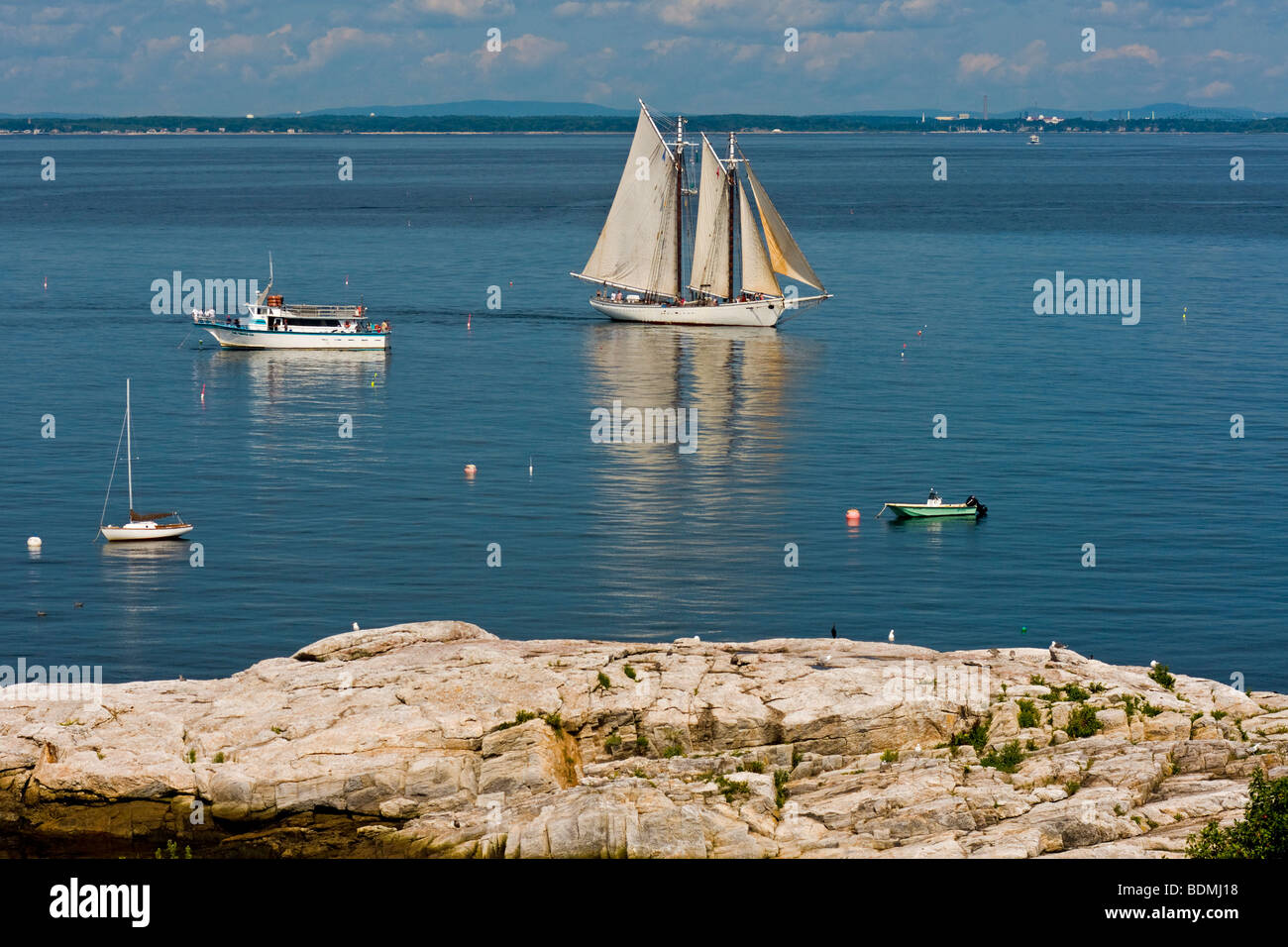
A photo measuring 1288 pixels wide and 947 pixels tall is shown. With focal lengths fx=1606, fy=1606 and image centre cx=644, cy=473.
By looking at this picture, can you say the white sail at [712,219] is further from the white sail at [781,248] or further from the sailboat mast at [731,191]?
the white sail at [781,248]

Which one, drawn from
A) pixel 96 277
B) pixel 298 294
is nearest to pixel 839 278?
pixel 298 294

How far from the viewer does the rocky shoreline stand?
3656 centimetres

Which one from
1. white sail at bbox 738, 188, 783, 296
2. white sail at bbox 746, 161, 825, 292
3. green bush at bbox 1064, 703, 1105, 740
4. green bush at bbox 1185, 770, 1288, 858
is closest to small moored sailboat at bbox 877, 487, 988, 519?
green bush at bbox 1064, 703, 1105, 740

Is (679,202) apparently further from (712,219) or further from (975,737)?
(975,737)

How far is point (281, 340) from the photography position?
5162 inches

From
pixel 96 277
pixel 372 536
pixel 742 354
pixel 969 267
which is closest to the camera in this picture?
pixel 372 536

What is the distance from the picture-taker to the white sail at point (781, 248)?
5300 inches

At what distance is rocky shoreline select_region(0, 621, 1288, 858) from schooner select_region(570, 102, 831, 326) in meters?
96.7

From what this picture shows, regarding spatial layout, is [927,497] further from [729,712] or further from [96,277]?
[96,277]

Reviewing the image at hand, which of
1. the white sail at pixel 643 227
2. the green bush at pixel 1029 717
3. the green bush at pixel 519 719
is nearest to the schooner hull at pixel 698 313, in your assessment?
the white sail at pixel 643 227

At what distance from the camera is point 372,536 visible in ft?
243

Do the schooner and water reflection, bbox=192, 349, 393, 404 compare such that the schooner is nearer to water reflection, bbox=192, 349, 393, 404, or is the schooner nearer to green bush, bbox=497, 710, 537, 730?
water reflection, bbox=192, 349, 393, 404

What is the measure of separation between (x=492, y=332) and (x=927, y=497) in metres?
63.9

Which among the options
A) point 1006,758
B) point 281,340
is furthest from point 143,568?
point 281,340
